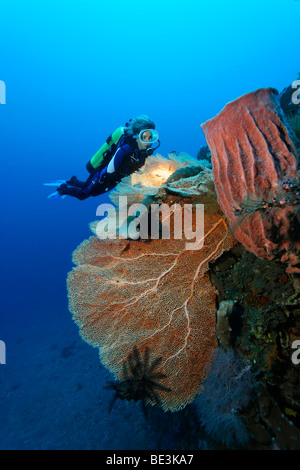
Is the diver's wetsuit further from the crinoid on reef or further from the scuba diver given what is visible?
the crinoid on reef

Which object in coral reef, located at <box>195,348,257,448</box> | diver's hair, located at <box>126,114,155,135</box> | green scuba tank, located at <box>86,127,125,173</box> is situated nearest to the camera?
coral reef, located at <box>195,348,257,448</box>

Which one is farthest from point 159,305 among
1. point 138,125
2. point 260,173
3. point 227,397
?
point 138,125

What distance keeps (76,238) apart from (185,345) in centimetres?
8294

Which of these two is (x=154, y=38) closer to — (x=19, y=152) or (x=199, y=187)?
(x=19, y=152)

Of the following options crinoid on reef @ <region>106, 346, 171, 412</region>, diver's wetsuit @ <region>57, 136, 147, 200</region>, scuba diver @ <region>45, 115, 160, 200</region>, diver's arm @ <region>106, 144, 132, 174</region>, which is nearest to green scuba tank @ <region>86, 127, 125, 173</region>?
scuba diver @ <region>45, 115, 160, 200</region>

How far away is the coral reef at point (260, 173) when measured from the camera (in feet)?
6.81

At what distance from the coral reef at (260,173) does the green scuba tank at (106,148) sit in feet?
13.1

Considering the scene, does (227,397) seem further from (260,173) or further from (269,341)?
(260,173)

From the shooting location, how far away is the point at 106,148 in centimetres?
659

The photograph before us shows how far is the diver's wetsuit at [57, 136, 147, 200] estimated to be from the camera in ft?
17.6

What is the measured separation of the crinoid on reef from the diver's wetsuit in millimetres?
3929

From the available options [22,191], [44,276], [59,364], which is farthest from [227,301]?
[22,191]

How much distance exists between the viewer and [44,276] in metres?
55.8

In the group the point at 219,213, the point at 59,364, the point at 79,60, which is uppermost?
the point at 79,60
